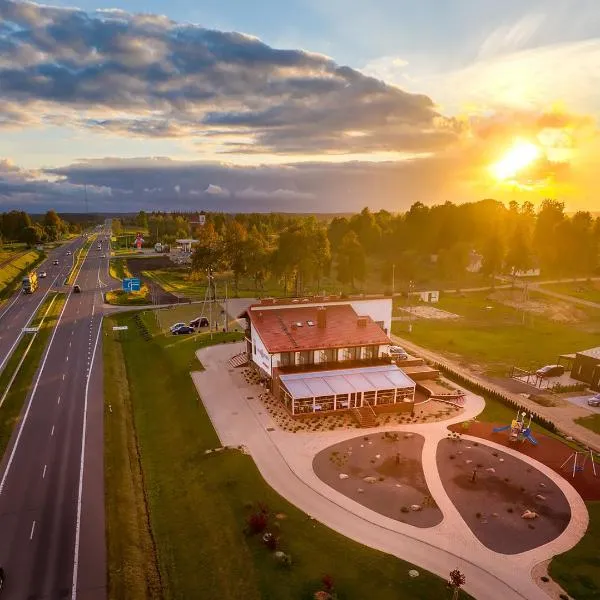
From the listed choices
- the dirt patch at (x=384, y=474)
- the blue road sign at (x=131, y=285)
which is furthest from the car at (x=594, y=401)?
the blue road sign at (x=131, y=285)

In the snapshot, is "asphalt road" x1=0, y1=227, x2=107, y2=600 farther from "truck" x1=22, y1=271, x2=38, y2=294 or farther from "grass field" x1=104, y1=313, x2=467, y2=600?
"truck" x1=22, y1=271, x2=38, y2=294

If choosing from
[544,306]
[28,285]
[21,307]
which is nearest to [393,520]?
[544,306]

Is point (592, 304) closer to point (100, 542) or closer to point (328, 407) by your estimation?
point (328, 407)

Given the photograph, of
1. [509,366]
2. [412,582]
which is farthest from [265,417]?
[509,366]

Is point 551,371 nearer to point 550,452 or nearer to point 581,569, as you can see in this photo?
point 550,452

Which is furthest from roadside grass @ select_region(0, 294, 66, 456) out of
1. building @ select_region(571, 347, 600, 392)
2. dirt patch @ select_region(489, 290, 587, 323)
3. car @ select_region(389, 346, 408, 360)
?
dirt patch @ select_region(489, 290, 587, 323)

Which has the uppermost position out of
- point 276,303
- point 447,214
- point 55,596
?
point 447,214

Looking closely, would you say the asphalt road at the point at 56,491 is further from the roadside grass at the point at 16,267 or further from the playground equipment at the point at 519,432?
the roadside grass at the point at 16,267
